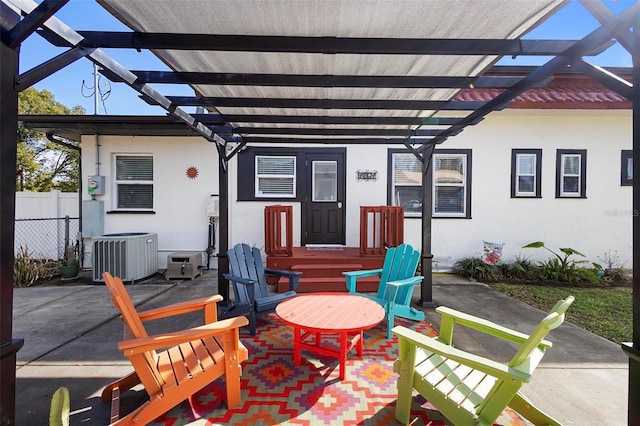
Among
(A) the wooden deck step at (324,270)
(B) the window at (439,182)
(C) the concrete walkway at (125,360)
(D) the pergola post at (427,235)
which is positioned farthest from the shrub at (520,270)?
(A) the wooden deck step at (324,270)

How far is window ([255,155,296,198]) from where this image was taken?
6.56 meters

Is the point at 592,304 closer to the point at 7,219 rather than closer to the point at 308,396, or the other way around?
the point at 308,396

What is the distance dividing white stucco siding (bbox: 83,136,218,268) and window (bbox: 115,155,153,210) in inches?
5.5

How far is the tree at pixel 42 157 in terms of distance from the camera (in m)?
12.5

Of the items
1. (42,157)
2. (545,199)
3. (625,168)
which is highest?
(42,157)

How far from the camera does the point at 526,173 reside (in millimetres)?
6621

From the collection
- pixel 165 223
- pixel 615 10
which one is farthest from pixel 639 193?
pixel 165 223

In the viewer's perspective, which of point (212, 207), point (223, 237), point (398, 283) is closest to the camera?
point (398, 283)

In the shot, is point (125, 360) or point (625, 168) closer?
point (125, 360)

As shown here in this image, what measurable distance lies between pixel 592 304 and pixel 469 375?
13.8 ft

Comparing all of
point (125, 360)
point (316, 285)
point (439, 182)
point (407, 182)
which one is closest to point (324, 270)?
point (316, 285)

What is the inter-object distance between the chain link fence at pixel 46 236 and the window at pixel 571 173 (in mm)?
10955

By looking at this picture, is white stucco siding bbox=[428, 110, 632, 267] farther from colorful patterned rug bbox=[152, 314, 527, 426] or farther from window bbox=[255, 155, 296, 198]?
colorful patterned rug bbox=[152, 314, 527, 426]

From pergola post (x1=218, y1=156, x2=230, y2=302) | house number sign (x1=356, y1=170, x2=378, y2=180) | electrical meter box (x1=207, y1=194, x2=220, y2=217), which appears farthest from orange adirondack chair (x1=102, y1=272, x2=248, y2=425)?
house number sign (x1=356, y1=170, x2=378, y2=180)
